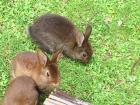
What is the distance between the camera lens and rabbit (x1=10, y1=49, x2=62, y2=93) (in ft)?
22.9

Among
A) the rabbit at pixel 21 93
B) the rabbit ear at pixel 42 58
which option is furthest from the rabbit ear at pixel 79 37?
the rabbit at pixel 21 93

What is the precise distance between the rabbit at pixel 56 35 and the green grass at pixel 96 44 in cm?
13

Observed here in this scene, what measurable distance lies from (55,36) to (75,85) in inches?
33.2

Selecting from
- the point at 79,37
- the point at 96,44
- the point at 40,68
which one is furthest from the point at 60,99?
the point at 96,44

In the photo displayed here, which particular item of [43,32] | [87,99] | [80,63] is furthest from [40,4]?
[87,99]

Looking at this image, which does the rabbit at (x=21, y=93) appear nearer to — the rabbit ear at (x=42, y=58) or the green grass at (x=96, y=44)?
the rabbit ear at (x=42, y=58)

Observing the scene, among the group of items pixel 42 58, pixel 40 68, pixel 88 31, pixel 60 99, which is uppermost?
pixel 88 31

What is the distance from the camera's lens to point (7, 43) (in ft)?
25.9

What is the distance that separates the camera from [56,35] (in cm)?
795

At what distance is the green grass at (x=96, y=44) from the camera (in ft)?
24.9

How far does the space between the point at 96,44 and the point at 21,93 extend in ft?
6.22

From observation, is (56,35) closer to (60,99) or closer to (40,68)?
(40,68)

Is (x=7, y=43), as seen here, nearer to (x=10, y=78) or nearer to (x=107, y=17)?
(x=10, y=78)

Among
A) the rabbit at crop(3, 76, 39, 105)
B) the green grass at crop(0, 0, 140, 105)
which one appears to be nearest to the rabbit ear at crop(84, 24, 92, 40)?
the green grass at crop(0, 0, 140, 105)
